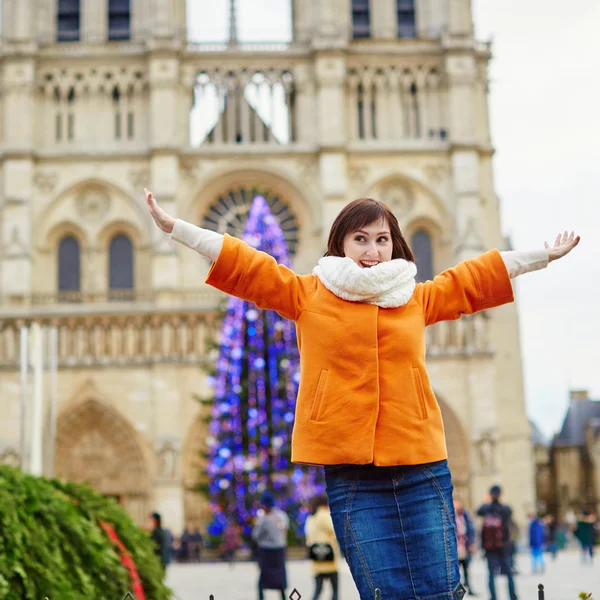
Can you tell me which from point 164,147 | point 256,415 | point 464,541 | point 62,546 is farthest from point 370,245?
point 164,147

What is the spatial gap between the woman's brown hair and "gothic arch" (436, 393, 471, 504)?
23.7 meters

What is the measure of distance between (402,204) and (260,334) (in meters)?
10.6

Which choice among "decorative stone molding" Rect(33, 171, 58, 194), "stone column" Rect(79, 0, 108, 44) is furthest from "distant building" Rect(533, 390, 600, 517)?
"stone column" Rect(79, 0, 108, 44)

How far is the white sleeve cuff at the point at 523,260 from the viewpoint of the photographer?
319 centimetres

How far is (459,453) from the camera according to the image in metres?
26.8

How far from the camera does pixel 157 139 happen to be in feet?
91.8

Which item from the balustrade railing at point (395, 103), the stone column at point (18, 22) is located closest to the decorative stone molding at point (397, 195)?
the balustrade railing at point (395, 103)

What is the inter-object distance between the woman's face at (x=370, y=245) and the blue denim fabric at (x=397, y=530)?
1.90ft

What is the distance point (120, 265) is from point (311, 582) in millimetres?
15827

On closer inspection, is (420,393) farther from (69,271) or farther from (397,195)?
(69,271)

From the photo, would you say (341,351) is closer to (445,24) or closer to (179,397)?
(179,397)

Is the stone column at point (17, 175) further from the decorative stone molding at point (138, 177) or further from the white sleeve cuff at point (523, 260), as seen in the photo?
the white sleeve cuff at point (523, 260)

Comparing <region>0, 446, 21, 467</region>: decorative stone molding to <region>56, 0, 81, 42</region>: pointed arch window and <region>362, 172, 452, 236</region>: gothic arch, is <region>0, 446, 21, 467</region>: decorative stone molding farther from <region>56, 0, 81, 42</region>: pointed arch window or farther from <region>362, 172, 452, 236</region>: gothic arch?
<region>56, 0, 81, 42</region>: pointed arch window

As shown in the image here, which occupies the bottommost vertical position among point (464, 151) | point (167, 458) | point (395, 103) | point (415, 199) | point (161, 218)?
point (161, 218)
